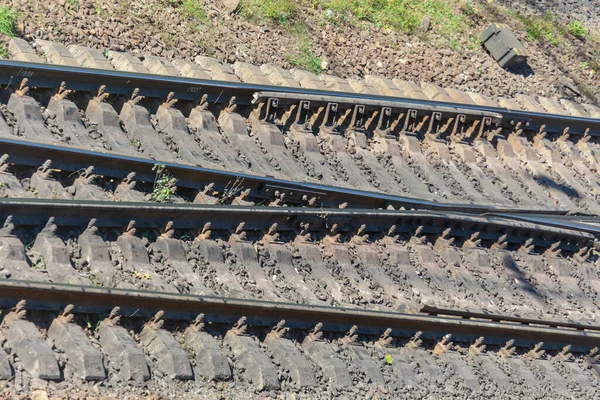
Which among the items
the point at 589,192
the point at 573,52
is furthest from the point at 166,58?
the point at 573,52

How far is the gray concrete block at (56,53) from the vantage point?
10.1m

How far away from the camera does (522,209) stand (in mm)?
11969

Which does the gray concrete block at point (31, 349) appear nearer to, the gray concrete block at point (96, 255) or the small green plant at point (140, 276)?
the gray concrete block at point (96, 255)

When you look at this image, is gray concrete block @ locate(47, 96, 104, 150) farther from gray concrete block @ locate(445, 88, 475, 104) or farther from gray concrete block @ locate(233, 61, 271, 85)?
gray concrete block @ locate(445, 88, 475, 104)

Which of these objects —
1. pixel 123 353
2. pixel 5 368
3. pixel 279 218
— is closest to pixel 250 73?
pixel 279 218

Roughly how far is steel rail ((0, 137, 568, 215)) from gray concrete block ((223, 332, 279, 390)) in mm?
1904

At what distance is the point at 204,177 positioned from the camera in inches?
374

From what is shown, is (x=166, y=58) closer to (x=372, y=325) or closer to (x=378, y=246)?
(x=378, y=246)

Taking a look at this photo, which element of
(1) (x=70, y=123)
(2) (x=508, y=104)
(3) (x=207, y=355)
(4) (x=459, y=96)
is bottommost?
(3) (x=207, y=355)

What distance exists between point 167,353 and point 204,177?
2.49 meters

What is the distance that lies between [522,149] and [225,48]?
4.25 m

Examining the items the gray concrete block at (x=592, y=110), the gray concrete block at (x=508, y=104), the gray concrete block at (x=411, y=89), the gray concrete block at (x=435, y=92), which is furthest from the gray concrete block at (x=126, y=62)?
the gray concrete block at (x=592, y=110)

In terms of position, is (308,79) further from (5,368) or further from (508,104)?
(5,368)

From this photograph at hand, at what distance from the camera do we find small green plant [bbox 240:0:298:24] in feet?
41.1
